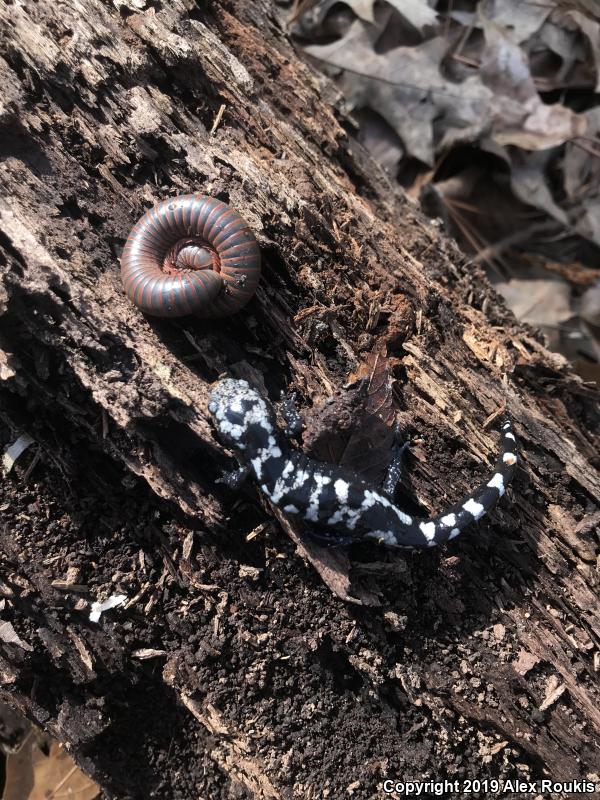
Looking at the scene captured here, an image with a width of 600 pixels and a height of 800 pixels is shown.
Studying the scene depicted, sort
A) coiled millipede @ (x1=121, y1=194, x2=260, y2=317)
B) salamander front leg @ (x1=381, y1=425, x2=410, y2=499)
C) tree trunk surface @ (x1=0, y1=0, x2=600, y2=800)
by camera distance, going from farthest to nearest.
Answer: salamander front leg @ (x1=381, y1=425, x2=410, y2=499) < tree trunk surface @ (x1=0, y1=0, x2=600, y2=800) < coiled millipede @ (x1=121, y1=194, x2=260, y2=317)

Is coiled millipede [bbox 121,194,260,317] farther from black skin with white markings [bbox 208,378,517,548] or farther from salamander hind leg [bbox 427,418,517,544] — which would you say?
salamander hind leg [bbox 427,418,517,544]

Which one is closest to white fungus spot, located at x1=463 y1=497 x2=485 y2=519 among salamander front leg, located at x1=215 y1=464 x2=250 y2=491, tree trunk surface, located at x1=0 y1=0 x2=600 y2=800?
tree trunk surface, located at x1=0 y1=0 x2=600 y2=800

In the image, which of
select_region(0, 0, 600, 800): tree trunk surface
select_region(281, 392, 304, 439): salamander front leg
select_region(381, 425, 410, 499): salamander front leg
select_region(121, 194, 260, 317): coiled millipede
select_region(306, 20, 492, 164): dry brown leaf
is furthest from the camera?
select_region(306, 20, 492, 164): dry brown leaf

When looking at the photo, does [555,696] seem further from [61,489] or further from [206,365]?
[61,489]

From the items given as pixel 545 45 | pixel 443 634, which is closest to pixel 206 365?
pixel 443 634

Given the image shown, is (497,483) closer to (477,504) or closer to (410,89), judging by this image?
(477,504)

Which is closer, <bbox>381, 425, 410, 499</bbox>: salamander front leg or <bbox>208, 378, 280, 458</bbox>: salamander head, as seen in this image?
<bbox>208, 378, 280, 458</bbox>: salamander head

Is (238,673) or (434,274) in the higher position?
(434,274)
